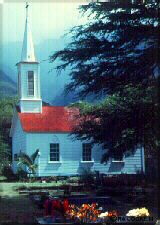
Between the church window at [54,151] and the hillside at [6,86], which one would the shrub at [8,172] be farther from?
the hillside at [6,86]

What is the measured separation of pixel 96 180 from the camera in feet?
35.0

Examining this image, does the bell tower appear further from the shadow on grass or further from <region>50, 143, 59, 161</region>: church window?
the shadow on grass

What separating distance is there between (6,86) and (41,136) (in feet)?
4.88

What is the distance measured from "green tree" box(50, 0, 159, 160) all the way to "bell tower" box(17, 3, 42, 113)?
611mm

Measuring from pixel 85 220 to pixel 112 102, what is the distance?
13.0 feet

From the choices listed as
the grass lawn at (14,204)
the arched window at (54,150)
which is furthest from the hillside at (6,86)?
the grass lawn at (14,204)

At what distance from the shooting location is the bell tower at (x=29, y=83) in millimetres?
10320

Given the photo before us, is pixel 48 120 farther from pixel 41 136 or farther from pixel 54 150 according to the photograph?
pixel 54 150

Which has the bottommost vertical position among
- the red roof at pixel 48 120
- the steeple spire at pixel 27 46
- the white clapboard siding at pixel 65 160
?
the white clapboard siding at pixel 65 160

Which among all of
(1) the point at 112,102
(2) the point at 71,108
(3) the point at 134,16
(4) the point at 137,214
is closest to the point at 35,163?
(2) the point at 71,108

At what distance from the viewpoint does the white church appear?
10.3 meters

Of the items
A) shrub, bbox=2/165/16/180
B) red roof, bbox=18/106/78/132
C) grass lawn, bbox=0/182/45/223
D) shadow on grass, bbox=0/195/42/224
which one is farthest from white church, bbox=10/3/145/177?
shadow on grass, bbox=0/195/42/224

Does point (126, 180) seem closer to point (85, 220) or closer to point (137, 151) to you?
point (137, 151)

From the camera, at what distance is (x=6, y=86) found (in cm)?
970
